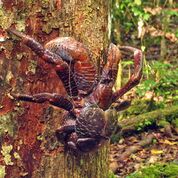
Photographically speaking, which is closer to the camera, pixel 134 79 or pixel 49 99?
pixel 49 99

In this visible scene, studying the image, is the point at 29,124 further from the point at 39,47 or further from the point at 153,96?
the point at 153,96

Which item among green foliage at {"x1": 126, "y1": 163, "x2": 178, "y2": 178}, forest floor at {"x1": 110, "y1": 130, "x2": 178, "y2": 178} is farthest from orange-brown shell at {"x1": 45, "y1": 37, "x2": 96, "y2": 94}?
forest floor at {"x1": 110, "y1": 130, "x2": 178, "y2": 178}

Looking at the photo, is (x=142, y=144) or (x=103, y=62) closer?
(x=103, y=62)

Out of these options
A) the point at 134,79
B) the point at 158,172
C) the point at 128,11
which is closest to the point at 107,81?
the point at 134,79

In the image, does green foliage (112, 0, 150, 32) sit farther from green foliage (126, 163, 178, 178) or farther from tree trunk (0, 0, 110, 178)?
tree trunk (0, 0, 110, 178)

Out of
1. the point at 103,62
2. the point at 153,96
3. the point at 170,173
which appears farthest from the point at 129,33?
the point at 103,62

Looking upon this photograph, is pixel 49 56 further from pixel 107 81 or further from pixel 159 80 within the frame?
pixel 159 80
